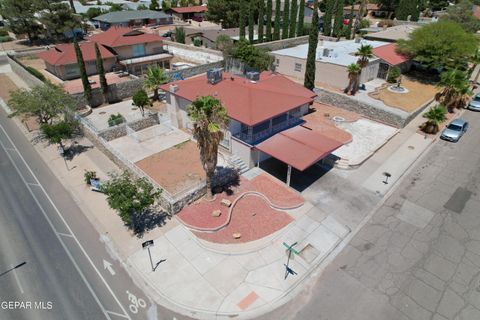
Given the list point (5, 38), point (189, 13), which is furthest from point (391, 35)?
point (5, 38)

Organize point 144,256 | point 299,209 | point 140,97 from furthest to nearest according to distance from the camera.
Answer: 1. point 140,97
2. point 299,209
3. point 144,256

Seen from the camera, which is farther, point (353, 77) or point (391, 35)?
point (391, 35)

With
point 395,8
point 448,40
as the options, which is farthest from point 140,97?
point 395,8

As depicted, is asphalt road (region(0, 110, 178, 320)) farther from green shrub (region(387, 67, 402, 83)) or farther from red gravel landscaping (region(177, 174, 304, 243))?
green shrub (region(387, 67, 402, 83))

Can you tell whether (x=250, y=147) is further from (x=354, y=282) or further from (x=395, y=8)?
(x=395, y=8)

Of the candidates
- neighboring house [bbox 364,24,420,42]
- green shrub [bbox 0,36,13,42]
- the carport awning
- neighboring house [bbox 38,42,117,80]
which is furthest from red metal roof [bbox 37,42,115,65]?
neighboring house [bbox 364,24,420,42]

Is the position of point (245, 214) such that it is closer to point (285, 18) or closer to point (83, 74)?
point (83, 74)

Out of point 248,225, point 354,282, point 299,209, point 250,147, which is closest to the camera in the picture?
point 354,282
